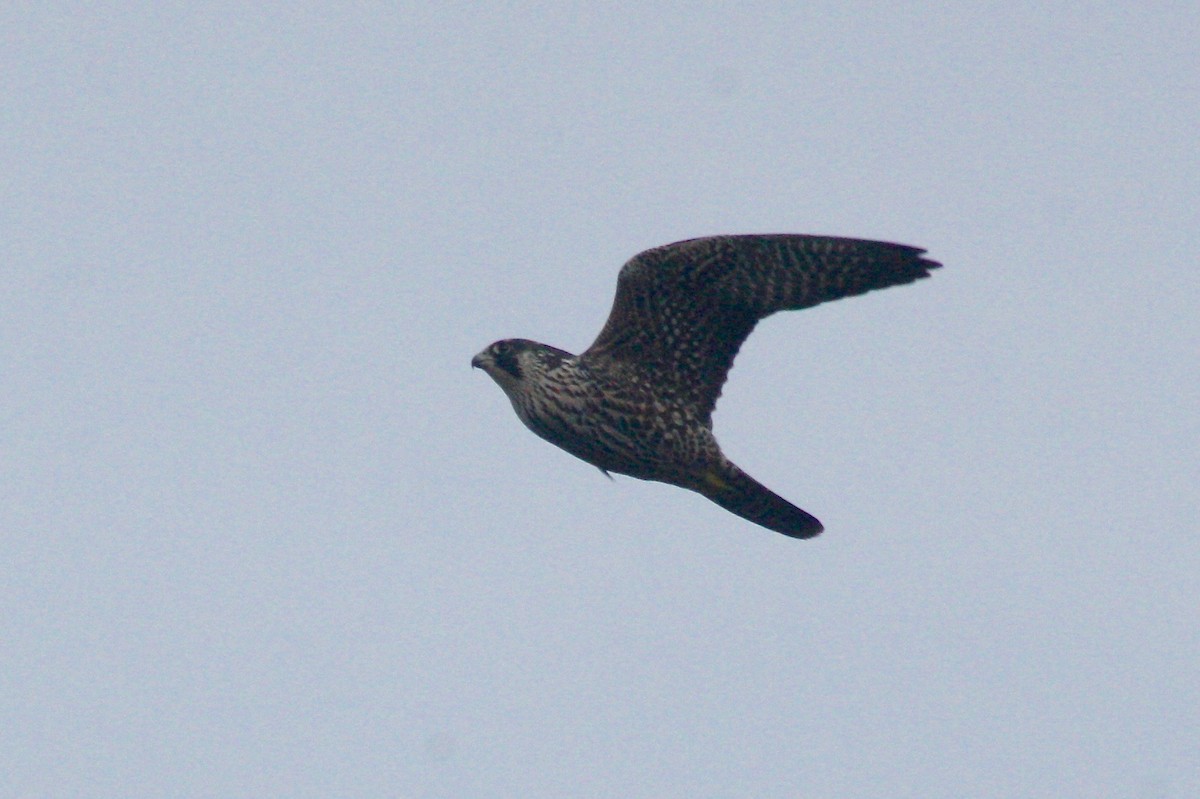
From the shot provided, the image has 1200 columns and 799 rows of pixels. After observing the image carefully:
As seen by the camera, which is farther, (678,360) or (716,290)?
(678,360)

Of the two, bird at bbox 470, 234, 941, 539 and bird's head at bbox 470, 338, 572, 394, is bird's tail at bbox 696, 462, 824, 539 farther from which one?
bird's head at bbox 470, 338, 572, 394

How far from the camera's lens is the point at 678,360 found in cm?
1551

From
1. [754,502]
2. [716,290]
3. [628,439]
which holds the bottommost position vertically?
[754,502]

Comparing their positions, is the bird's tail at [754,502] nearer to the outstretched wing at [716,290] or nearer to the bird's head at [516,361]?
the outstretched wing at [716,290]

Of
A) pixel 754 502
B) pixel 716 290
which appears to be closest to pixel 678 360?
pixel 716 290

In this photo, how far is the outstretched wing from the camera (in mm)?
14930

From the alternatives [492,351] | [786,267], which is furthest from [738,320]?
[492,351]

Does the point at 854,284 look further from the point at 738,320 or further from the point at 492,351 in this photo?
the point at 492,351

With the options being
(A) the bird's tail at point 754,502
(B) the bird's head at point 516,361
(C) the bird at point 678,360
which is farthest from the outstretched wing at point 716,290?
(A) the bird's tail at point 754,502

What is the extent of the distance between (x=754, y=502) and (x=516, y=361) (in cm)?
178

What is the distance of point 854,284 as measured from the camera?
49.2 ft

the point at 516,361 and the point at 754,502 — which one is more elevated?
the point at 516,361

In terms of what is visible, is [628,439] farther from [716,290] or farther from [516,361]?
[716,290]

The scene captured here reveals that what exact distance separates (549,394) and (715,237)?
1.45 metres
